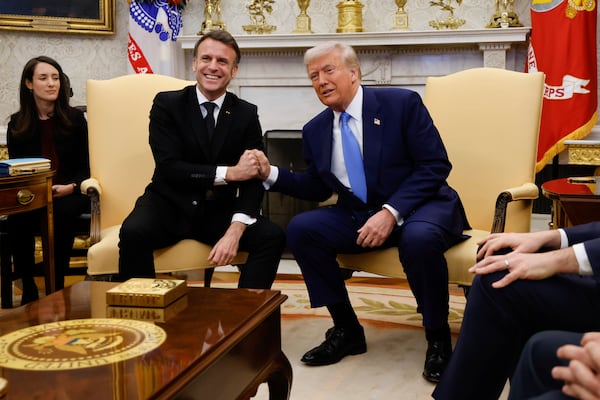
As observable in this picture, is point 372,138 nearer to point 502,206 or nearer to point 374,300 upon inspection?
point 502,206

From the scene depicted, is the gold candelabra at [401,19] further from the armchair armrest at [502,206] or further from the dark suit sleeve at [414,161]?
the armchair armrest at [502,206]

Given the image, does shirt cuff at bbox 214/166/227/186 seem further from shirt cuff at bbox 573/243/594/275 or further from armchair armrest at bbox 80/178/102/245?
shirt cuff at bbox 573/243/594/275

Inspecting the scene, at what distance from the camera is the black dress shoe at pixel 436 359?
2559mm

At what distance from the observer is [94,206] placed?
2988mm

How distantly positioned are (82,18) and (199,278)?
7.87 feet

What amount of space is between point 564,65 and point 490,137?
164 centimetres

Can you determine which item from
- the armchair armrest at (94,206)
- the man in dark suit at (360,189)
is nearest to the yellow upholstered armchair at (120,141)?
the armchair armrest at (94,206)

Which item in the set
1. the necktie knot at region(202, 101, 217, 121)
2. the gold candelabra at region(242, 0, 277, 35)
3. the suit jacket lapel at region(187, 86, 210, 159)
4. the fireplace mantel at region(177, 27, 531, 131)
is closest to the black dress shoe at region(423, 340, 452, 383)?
the suit jacket lapel at region(187, 86, 210, 159)

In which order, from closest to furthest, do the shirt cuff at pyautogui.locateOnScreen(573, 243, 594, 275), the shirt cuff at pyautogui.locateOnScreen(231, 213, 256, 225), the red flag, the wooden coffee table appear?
the wooden coffee table → the shirt cuff at pyautogui.locateOnScreen(573, 243, 594, 275) → the shirt cuff at pyautogui.locateOnScreen(231, 213, 256, 225) → the red flag

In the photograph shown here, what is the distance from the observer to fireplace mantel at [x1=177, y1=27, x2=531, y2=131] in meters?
4.73

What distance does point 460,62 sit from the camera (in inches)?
193

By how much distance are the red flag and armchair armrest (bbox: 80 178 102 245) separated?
2811 millimetres

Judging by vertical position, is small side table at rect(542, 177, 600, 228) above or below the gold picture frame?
below

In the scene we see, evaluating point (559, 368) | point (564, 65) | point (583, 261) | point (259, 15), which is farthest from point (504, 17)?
point (559, 368)
